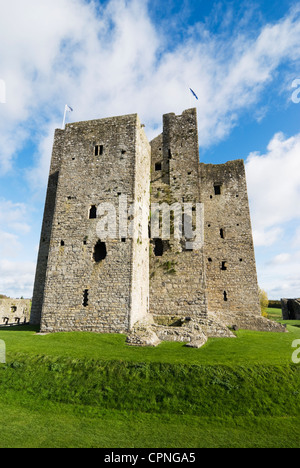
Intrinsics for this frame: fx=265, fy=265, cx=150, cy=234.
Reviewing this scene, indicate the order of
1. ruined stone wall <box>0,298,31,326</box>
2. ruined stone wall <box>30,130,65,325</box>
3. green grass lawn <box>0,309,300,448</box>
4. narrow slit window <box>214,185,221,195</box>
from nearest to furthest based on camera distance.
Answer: green grass lawn <box>0,309,300,448</box>, ruined stone wall <box>30,130,65,325</box>, narrow slit window <box>214,185,221,195</box>, ruined stone wall <box>0,298,31,326</box>

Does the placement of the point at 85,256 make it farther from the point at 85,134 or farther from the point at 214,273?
the point at 214,273

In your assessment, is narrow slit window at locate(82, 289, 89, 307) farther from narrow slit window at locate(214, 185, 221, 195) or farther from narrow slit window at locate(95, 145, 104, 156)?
narrow slit window at locate(214, 185, 221, 195)

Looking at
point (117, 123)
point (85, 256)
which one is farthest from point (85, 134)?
point (85, 256)

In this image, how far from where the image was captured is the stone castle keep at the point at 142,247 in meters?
15.3

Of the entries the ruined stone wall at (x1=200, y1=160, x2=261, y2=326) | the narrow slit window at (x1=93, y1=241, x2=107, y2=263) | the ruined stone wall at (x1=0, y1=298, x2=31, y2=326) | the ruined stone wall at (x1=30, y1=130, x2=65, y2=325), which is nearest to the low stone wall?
the ruined stone wall at (x1=200, y1=160, x2=261, y2=326)

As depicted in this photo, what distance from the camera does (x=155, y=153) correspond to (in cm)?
2247

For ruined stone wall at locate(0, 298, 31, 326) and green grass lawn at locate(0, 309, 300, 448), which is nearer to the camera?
green grass lawn at locate(0, 309, 300, 448)

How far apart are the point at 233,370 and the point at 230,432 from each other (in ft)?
8.56

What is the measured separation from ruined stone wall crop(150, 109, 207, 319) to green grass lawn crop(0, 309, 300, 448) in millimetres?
6218

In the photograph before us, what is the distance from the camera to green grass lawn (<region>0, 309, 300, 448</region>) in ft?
21.6

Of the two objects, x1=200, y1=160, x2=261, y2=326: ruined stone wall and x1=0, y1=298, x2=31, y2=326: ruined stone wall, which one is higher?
x1=200, y1=160, x2=261, y2=326: ruined stone wall

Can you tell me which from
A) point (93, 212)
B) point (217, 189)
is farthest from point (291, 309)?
point (93, 212)

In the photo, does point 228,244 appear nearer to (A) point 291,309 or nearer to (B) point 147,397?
(B) point 147,397

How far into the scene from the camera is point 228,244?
21.6 metres
